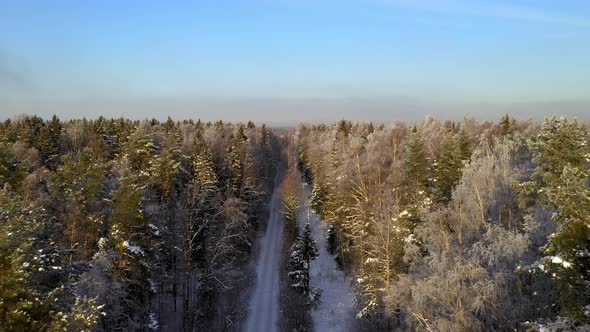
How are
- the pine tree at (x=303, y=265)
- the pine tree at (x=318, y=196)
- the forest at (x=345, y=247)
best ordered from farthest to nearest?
1. the pine tree at (x=318, y=196)
2. the pine tree at (x=303, y=265)
3. the forest at (x=345, y=247)

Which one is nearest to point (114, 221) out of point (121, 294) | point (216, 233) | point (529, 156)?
point (121, 294)

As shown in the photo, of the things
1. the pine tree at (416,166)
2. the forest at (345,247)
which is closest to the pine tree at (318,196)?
the forest at (345,247)

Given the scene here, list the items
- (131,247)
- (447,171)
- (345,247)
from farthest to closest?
1. (345,247)
2. (447,171)
3. (131,247)

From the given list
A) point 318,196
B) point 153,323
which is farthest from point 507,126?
point 153,323

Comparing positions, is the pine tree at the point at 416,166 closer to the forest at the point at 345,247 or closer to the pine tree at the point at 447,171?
the forest at the point at 345,247

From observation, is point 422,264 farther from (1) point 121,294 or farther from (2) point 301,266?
(2) point 301,266

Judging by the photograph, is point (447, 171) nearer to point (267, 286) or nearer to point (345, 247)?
point (345, 247)

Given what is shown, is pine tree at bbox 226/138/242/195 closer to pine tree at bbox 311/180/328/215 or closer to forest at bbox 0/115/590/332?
forest at bbox 0/115/590/332
